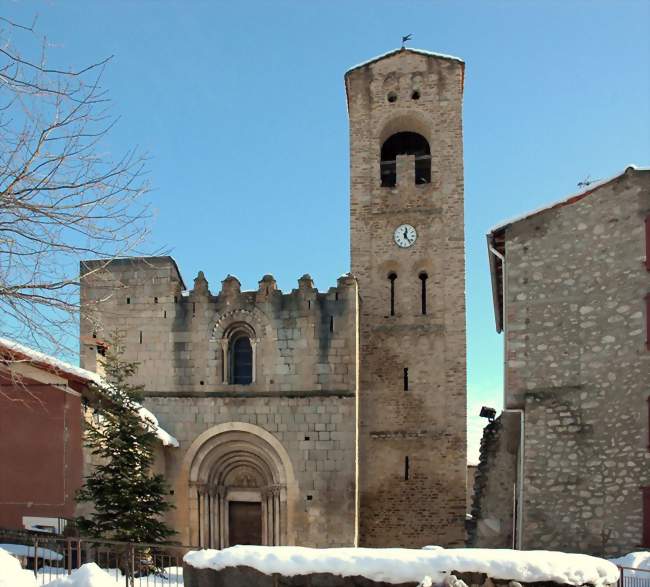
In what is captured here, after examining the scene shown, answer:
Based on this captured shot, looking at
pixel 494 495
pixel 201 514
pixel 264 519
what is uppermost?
pixel 494 495

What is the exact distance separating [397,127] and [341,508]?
44.3 ft

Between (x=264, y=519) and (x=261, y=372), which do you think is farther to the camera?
(x=261, y=372)

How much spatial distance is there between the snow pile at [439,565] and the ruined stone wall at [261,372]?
1005 centimetres

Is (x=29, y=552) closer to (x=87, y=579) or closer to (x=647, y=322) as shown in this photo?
(x=87, y=579)

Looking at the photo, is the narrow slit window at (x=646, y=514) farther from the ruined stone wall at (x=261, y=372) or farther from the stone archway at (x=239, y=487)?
the stone archway at (x=239, y=487)

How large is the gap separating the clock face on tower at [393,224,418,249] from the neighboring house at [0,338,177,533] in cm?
1130

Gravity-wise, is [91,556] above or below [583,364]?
below

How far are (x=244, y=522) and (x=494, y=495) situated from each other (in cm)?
653

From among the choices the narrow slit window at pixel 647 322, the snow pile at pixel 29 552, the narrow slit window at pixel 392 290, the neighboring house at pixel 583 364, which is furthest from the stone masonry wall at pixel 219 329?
the narrow slit window at pixel 647 322

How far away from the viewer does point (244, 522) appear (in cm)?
1889

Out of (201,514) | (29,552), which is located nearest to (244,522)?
(201,514)

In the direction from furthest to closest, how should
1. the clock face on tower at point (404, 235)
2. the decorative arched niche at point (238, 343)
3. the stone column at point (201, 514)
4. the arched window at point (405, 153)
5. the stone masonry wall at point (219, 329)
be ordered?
the arched window at point (405, 153) → the clock face on tower at point (404, 235) → the decorative arched niche at point (238, 343) → the stone masonry wall at point (219, 329) → the stone column at point (201, 514)

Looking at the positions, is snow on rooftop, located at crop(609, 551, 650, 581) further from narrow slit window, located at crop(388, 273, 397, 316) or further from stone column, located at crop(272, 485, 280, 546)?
narrow slit window, located at crop(388, 273, 397, 316)

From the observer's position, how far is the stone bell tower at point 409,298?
21359 millimetres
